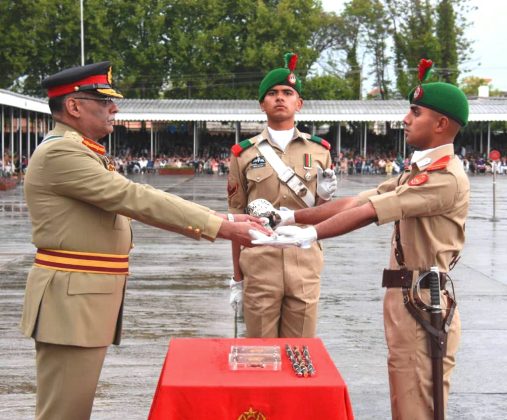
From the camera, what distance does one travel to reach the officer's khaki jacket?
3.93 m

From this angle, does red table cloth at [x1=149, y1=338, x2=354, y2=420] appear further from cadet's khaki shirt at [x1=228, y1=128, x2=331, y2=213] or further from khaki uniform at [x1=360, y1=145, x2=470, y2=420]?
cadet's khaki shirt at [x1=228, y1=128, x2=331, y2=213]

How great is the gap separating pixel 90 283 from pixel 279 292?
4.67 feet

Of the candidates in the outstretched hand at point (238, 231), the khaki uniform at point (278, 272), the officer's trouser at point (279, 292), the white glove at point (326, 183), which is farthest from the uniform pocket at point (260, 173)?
the outstretched hand at point (238, 231)

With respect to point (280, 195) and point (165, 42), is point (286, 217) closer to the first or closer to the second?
point (280, 195)

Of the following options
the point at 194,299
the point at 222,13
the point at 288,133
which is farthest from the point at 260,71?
the point at 288,133

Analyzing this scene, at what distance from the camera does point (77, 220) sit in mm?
4000

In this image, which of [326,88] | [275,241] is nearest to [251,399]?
[275,241]

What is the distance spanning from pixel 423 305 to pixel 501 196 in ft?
93.1

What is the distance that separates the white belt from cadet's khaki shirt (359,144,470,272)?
1139mm

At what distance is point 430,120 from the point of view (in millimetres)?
4168

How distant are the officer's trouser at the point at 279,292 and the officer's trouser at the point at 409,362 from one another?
3.35 ft

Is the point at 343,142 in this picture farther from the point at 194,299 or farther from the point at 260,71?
the point at 194,299

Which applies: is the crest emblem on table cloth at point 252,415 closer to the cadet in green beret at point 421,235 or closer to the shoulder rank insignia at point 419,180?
the cadet in green beret at point 421,235

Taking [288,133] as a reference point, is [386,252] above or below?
below
